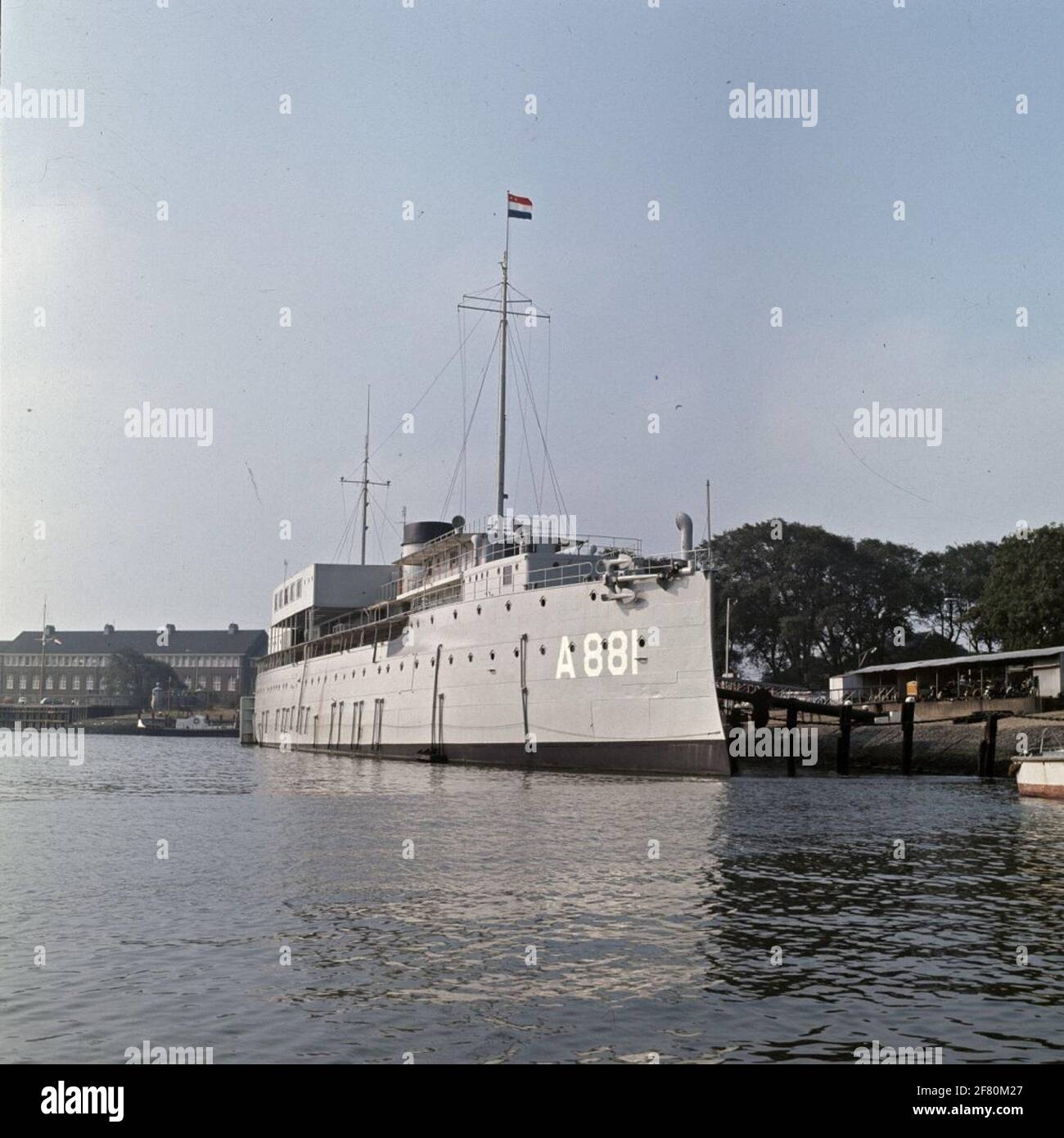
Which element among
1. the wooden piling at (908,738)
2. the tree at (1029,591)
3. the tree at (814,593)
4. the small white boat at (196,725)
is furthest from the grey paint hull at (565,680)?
the small white boat at (196,725)

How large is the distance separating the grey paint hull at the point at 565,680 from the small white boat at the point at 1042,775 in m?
7.89

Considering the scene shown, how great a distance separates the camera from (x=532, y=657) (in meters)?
37.2

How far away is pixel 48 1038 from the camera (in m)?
8.41

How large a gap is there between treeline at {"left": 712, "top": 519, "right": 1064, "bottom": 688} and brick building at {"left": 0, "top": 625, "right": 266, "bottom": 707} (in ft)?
349

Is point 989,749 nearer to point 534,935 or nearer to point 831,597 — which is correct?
point 534,935

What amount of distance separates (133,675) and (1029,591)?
139 meters

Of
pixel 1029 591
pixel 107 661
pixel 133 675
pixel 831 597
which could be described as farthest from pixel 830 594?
pixel 107 661

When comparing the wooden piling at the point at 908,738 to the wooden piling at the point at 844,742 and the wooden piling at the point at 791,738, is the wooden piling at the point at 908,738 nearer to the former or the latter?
the wooden piling at the point at 844,742

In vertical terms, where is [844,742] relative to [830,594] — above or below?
below

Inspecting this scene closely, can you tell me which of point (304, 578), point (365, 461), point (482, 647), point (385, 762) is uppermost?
point (365, 461)

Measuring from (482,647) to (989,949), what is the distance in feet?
97.0
